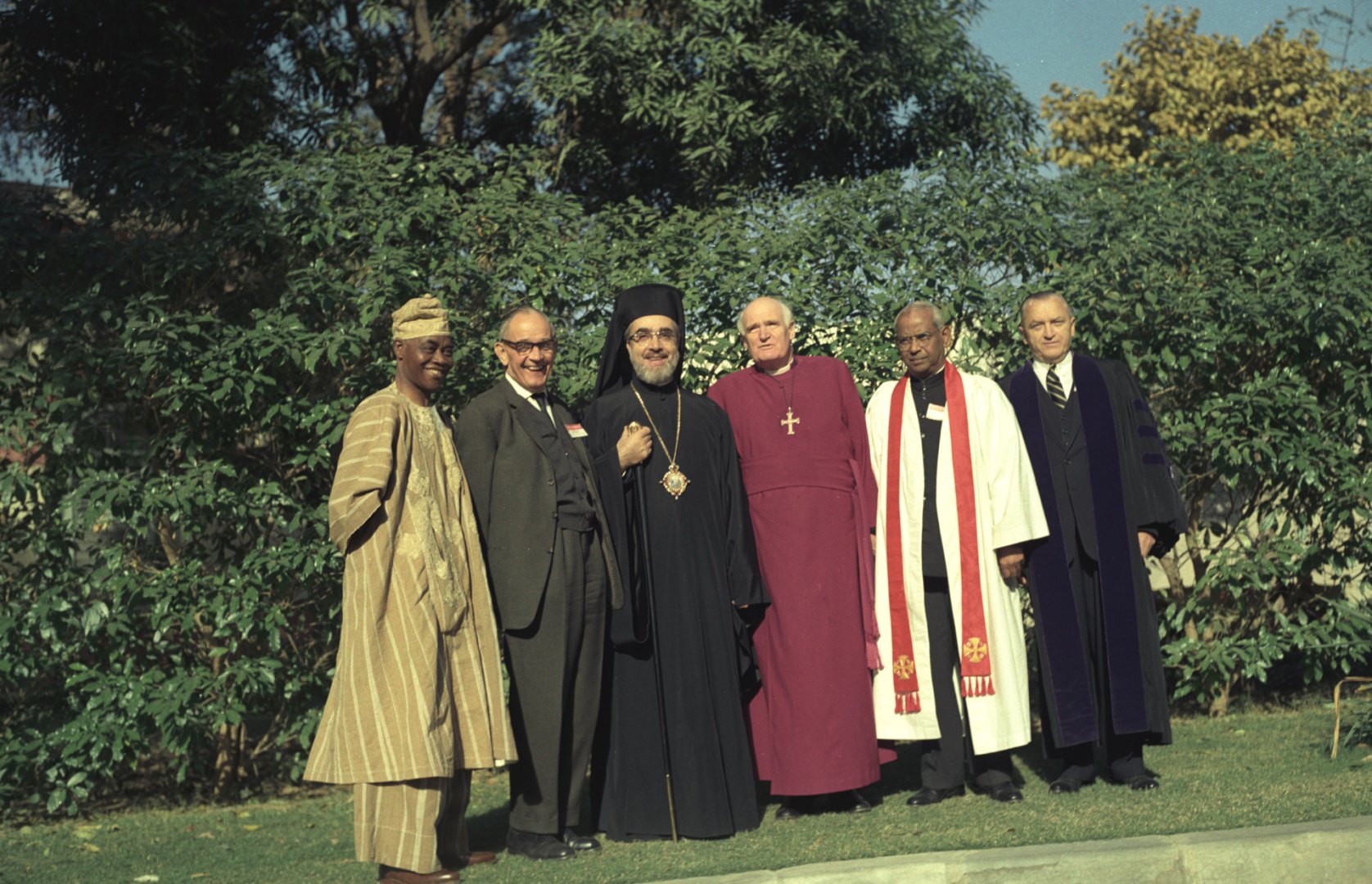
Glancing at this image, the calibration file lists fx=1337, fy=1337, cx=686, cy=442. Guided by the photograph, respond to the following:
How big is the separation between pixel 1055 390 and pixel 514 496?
264 cm

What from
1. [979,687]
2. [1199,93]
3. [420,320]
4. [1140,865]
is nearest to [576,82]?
[420,320]

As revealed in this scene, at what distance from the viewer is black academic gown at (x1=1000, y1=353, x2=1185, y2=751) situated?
19.9 ft

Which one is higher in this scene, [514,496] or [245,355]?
[245,355]

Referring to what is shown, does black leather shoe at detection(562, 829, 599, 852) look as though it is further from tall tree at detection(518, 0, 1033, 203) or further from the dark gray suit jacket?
tall tree at detection(518, 0, 1033, 203)

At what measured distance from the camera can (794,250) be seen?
7320mm

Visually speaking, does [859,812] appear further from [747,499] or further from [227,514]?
[227,514]

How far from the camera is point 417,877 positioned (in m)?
4.84

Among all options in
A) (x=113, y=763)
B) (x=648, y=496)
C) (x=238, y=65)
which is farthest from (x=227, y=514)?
(x=238, y=65)

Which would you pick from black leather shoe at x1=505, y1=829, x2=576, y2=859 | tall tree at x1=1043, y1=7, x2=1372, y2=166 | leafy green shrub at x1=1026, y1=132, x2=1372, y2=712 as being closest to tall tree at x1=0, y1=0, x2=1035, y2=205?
leafy green shrub at x1=1026, y1=132, x2=1372, y2=712

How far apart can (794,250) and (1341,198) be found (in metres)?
3.08

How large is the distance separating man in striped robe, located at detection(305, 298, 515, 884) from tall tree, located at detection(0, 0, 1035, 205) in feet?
15.2

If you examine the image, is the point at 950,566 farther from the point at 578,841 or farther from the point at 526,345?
the point at 526,345

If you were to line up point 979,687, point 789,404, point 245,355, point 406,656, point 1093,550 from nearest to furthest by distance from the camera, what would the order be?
point 406,656 → point 979,687 → point 789,404 → point 1093,550 → point 245,355

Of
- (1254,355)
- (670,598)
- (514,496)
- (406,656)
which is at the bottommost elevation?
(406,656)
